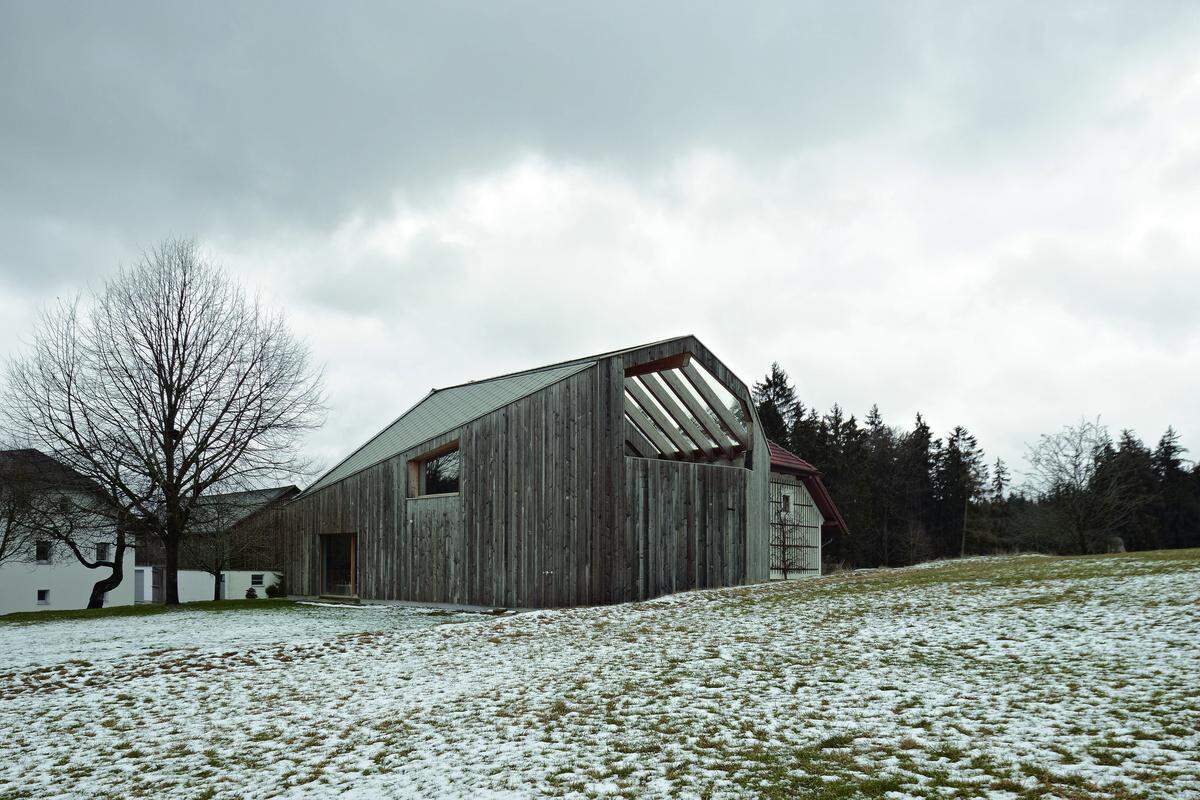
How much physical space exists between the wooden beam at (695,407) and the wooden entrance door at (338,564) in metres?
9.16

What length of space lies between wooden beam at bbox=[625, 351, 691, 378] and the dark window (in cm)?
443

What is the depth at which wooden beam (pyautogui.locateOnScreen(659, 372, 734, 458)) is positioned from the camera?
63.4 feet

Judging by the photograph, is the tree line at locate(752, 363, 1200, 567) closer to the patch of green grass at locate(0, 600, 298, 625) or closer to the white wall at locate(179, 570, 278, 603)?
the white wall at locate(179, 570, 278, 603)

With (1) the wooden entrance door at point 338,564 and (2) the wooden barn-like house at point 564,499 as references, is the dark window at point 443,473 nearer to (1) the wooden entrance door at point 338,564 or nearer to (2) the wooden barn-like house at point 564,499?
(2) the wooden barn-like house at point 564,499

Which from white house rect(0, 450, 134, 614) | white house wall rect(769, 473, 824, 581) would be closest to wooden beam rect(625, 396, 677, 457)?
white house wall rect(769, 473, 824, 581)

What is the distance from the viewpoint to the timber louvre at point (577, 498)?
1708cm

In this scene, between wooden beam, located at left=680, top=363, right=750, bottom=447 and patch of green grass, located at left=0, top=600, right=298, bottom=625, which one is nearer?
patch of green grass, located at left=0, top=600, right=298, bottom=625

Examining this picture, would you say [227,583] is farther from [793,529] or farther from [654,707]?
[654,707]

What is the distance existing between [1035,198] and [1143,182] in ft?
5.71

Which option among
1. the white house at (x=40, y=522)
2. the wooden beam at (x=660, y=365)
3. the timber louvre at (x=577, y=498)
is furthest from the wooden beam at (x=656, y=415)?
the white house at (x=40, y=522)

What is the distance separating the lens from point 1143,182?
14.1 meters

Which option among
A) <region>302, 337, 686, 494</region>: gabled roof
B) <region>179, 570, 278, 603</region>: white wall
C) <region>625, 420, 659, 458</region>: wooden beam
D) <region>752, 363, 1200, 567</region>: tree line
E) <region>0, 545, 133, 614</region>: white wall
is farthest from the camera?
<region>752, 363, 1200, 567</region>: tree line

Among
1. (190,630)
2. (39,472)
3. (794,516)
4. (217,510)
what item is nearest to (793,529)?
(794,516)

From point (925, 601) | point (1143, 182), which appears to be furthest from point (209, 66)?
point (1143, 182)
